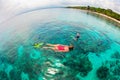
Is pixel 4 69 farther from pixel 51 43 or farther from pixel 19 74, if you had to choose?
pixel 51 43

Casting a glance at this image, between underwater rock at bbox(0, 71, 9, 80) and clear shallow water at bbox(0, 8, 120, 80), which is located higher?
clear shallow water at bbox(0, 8, 120, 80)

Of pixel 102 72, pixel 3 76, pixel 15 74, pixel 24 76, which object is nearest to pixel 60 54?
pixel 24 76

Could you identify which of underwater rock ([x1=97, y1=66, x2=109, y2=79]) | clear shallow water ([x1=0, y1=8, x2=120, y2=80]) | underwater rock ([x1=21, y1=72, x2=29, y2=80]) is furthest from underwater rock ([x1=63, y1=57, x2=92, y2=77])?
underwater rock ([x1=21, y1=72, x2=29, y2=80])

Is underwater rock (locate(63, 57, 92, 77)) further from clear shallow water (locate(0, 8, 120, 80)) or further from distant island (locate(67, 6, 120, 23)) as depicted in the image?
distant island (locate(67, 6, 120, 23))

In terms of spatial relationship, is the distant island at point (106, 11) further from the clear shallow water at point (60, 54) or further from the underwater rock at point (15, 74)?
the underwater rock at point (15, 74)

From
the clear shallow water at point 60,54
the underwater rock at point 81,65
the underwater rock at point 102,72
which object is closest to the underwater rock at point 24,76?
the clear shallow water at point 60,54

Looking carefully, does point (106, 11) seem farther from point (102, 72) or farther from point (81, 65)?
point (102, 72)

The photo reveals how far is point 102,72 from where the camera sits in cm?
4022

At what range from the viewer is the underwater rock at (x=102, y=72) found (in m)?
39.4

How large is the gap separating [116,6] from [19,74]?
147ft

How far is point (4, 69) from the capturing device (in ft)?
138

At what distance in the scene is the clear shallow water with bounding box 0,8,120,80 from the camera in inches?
1567

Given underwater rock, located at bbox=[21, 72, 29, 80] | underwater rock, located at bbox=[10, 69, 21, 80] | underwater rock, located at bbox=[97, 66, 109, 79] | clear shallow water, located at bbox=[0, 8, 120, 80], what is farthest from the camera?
clear shallow water, located at bbox=[0, 8, 120, 80]

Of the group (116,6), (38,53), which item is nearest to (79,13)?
(116,6)
